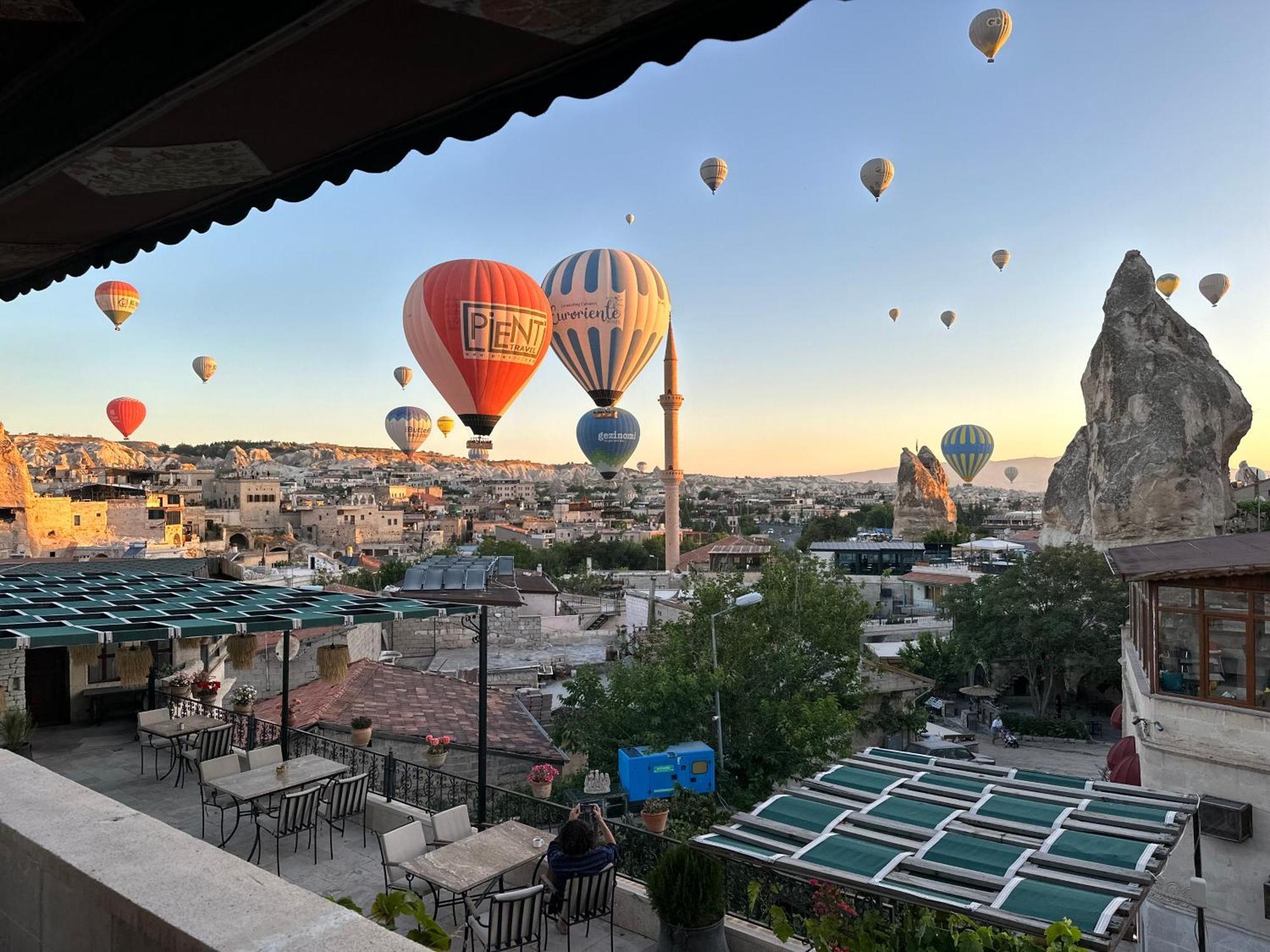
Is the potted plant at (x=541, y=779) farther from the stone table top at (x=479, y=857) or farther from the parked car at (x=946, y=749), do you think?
the parked car at (x=946, y=749)

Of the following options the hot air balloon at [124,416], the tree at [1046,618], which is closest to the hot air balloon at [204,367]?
the hot air balloon at [124,416]

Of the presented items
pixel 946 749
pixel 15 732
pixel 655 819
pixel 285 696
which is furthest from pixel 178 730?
pixel 946 749

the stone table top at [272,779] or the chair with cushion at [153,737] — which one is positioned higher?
the stone table top at [272,779]

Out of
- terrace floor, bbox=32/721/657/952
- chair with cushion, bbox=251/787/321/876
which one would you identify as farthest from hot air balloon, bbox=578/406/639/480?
chair with cushion, bbox=251/787/321/876

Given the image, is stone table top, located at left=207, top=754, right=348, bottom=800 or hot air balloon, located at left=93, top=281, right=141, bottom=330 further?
hot air balloon, located at left=93, top=281, right=141, bottom=330

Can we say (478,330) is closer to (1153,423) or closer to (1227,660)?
(1227,660)

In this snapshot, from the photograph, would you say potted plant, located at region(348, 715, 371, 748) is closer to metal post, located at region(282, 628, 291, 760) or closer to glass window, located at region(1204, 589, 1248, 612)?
metal post, located at region(282, 628, 291, 760)
